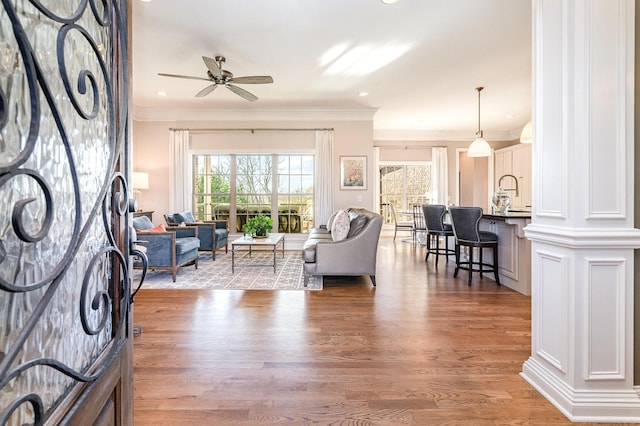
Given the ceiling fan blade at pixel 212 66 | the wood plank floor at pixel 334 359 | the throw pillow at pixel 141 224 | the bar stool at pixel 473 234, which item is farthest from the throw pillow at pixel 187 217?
the bar stool at pixel 473 234

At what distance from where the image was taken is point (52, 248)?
2.01ft

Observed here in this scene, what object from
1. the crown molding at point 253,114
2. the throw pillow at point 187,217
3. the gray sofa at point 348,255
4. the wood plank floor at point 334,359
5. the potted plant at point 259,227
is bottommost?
the wood plank floor at point 334,359

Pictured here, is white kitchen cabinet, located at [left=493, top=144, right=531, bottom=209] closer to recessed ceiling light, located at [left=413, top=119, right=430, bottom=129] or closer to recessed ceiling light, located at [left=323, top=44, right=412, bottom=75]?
recessed ceiling light, located at [left=413, top=119, right=430, bottom=129]

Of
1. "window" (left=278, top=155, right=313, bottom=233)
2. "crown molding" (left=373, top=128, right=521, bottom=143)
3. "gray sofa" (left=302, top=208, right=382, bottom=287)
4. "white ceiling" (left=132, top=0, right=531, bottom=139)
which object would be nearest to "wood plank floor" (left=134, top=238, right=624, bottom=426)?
"gray sofa" (left=302, top=208, right=382, bottom=287)

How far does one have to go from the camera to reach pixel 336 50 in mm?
3877

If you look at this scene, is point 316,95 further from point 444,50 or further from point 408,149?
point 408,149

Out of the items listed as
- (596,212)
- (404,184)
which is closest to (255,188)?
(404,184)

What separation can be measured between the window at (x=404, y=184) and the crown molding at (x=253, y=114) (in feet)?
8.03

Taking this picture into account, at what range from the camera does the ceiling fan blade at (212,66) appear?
3.46 metres

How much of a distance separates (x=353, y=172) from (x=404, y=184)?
272cm

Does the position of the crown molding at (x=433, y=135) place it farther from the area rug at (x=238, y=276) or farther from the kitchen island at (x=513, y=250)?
the kitchen island at (x=513, y=250)

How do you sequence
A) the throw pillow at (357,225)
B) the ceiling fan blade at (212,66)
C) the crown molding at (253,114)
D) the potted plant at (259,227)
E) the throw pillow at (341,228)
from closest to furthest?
1. the ceiling fan blade at (212,66)
2. the throw pillow at (357,225)
3. the throw pillow at (341,228)
4. the potted plant at (259,227)
5. the crown molding at (253,114)

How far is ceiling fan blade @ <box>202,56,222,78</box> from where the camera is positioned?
346cm

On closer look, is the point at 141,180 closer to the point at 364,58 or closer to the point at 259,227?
A: the point at 259,227
